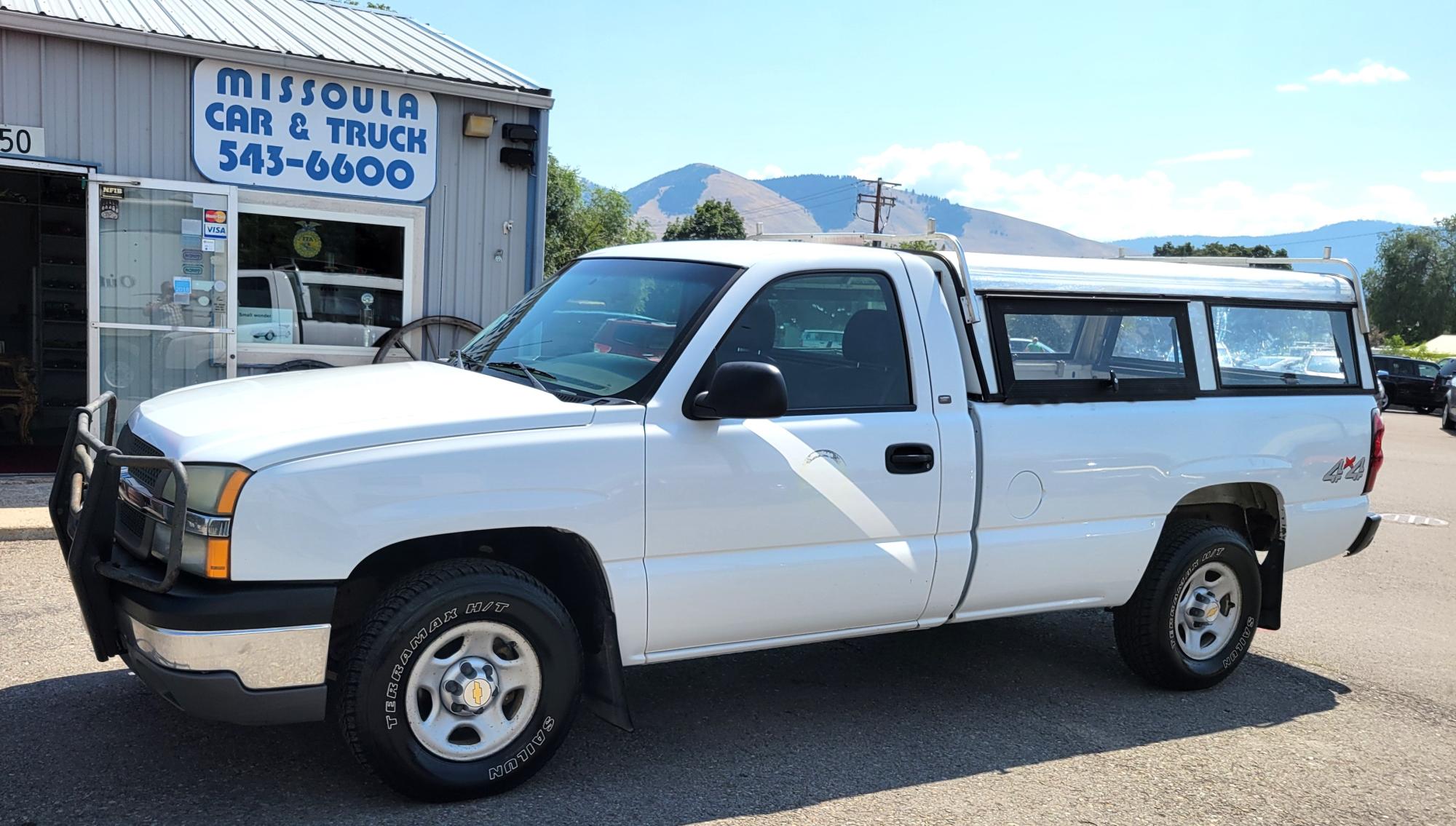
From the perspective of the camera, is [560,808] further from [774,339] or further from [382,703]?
[774,339]

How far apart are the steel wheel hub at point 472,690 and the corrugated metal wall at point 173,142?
7.28 metres

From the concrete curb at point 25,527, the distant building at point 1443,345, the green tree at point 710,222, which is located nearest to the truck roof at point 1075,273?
the concrete curb at point 25,527

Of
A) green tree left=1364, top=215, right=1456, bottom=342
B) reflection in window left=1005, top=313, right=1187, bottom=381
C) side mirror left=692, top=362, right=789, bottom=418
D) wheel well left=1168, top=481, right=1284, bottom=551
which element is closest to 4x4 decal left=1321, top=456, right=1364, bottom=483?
wheel well left=1168, top=481, right=1284, bottom=551

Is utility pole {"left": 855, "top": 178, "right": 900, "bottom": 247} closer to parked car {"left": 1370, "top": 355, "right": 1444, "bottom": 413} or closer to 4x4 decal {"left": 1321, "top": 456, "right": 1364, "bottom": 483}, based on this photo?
parked car {"left": 1370, "top": 355, "right": 1444, "bottom": 413}

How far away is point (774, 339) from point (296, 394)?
1.76 metres

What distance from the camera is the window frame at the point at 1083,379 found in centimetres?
490

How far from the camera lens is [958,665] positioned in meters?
5.82

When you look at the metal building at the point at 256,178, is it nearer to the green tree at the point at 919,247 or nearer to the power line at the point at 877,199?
the green tree at the point at 919,247

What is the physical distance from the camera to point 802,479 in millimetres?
4301

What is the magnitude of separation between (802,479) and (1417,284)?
258 feet

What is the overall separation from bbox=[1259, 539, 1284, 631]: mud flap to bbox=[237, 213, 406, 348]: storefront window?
771 cm

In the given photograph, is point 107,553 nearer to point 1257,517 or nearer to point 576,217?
point 1257,517

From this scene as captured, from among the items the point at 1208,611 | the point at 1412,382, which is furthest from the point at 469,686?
the point at 1412,382

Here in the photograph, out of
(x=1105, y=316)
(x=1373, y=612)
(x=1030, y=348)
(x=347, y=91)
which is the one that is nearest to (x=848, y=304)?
(x=1030, y=348)
